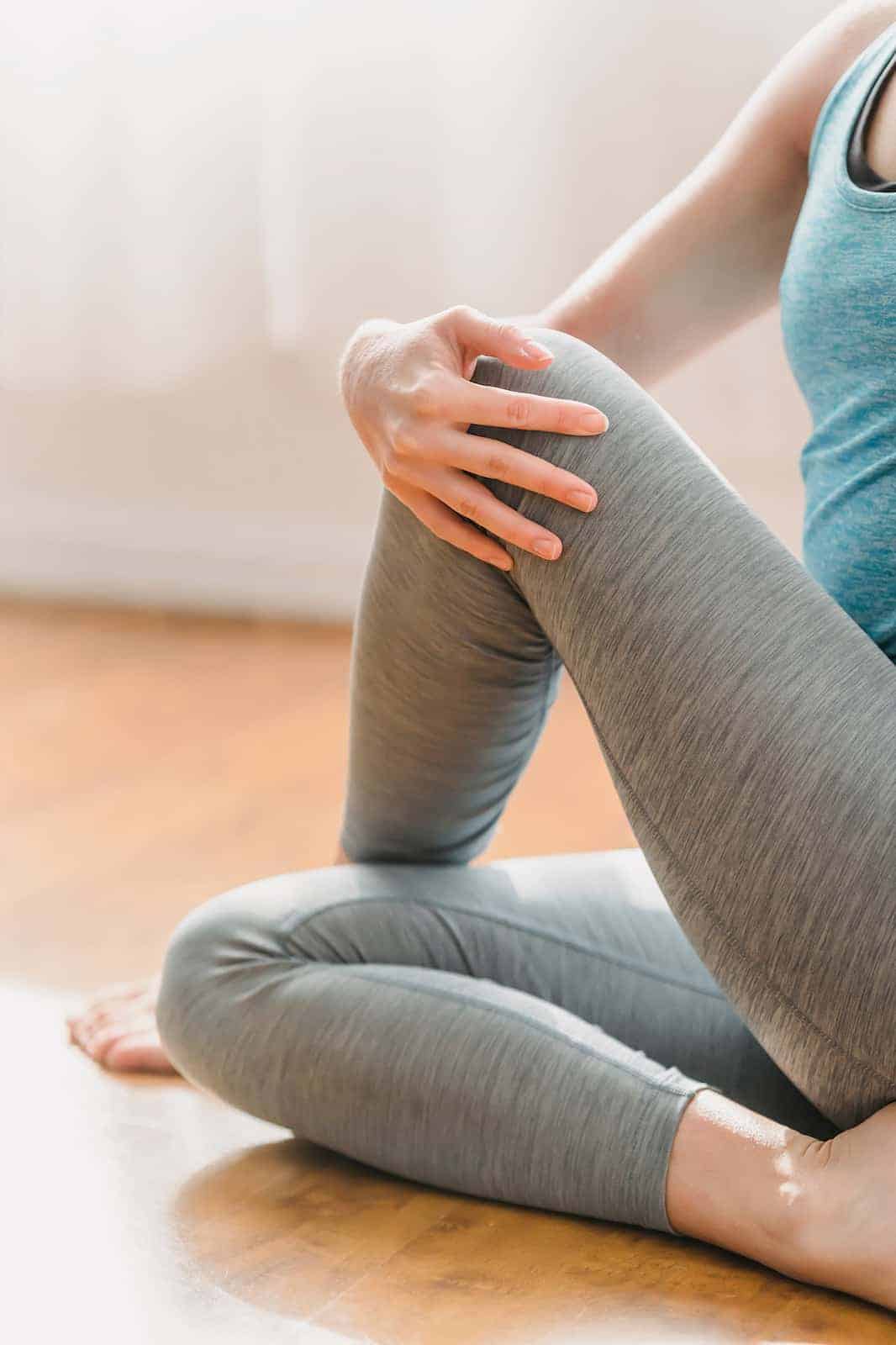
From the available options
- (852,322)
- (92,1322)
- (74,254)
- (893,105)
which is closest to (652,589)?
(852,322)

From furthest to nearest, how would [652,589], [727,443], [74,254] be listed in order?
[74,254] < [727,443] < [652,589]

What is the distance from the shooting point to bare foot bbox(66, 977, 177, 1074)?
1051 millimetres

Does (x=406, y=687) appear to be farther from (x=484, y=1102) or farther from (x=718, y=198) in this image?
(x=718, y=198)

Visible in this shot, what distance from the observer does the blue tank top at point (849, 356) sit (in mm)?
772

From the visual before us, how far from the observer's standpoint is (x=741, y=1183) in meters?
0.73

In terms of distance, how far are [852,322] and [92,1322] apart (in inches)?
23.8

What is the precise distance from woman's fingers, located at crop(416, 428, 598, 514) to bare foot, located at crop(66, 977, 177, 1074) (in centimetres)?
46

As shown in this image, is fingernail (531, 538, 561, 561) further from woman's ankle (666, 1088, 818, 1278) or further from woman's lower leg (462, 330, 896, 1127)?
woman's ankle (666, 1088, 818, 1278)

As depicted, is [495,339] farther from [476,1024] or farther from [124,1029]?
[124,1029]

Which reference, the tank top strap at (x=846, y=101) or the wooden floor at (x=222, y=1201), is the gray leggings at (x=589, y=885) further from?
the tank top strap at (x=846, y=101)

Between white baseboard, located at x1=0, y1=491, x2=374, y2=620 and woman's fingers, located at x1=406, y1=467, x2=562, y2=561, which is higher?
white baseboard, located at x1=0, y1=491, x2=374, y2=620

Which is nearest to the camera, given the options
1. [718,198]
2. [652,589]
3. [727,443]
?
[652,589]

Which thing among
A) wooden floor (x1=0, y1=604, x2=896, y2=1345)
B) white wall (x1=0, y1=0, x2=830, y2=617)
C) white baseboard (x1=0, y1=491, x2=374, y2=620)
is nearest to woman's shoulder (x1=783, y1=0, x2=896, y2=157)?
wooden floor (x1=0, y1=604, x2=896, y2=1345)

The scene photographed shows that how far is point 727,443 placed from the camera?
2152 millimetres
